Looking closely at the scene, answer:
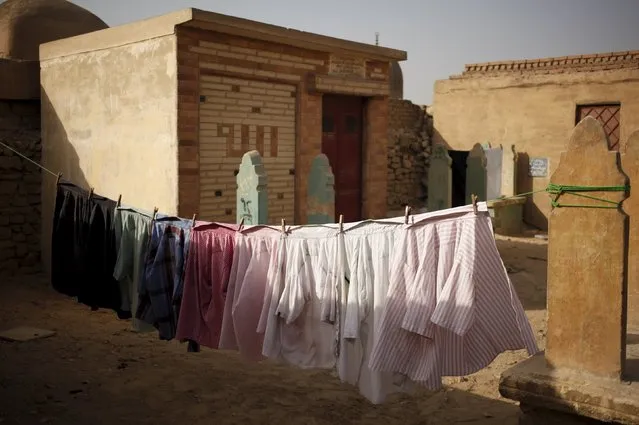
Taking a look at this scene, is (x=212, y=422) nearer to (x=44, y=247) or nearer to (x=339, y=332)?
(x=339, y=332)

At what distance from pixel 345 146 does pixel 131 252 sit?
5.19 meters

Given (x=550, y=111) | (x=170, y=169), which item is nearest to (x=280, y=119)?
(x=170, y=169)

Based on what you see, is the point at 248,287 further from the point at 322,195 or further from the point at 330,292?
the point at 322,195

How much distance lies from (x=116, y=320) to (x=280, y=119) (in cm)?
354

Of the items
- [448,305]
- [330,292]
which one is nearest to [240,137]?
[330,292]

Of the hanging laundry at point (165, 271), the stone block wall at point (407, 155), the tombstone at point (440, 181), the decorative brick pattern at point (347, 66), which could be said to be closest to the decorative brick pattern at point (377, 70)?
the decorative brick pattern at point (347, 66)

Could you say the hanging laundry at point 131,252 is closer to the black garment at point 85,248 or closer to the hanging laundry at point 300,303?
the black garment at point 85,248

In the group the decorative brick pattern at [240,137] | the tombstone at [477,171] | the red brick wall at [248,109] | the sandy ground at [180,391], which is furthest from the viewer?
the tombstone at [477,171]

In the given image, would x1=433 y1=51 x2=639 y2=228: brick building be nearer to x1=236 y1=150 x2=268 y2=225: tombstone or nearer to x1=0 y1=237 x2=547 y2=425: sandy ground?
x1=0 y1=237 x2=547 y2=425: sandy ground

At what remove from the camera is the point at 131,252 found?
18.7 ft

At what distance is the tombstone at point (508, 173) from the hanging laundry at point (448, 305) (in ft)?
41.7

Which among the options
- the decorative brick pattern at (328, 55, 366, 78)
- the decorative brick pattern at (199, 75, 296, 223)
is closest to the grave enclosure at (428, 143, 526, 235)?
the decorative brick pattern at (328, 55, 366, 78)

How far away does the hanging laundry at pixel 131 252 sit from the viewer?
215 inches

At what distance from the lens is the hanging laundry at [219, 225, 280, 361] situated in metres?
4.61
